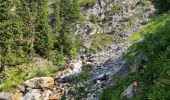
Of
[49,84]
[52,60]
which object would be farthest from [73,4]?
[49,84]

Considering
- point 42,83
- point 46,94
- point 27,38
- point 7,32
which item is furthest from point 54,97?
point 27,38

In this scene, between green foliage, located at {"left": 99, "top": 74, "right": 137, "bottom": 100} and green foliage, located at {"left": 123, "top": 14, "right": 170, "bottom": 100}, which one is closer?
green foliage, located at {"left": 123, "top": 14, "right": 170, "bottom": 100}

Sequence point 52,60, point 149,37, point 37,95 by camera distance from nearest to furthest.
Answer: point 149,37
point 37,95
point 52,60

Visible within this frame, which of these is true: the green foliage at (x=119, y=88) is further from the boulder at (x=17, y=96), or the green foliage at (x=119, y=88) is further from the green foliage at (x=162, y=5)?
the boulder at (x=17, y=96)

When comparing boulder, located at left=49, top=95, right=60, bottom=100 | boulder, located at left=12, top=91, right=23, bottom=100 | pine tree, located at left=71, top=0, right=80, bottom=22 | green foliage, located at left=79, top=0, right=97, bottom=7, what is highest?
green foliage, located at left=79, top=0, right=97, bottom=7

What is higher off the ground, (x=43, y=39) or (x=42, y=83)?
(x=43, y=39)

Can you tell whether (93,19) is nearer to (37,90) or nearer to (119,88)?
(37,90)

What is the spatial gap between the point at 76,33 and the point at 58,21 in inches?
327

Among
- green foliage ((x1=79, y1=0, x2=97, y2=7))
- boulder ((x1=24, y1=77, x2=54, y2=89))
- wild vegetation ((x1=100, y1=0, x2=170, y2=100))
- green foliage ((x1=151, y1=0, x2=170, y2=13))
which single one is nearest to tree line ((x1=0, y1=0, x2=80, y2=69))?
boulder ((x1=24, y1=77, x2=54, y2=89))

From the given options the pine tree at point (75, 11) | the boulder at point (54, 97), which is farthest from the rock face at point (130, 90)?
the pine tree at point (75, 11)

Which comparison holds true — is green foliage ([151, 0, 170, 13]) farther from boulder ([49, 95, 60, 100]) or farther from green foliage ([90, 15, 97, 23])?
green foliage ([90, 15, 97, 23])

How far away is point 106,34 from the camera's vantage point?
94125mm

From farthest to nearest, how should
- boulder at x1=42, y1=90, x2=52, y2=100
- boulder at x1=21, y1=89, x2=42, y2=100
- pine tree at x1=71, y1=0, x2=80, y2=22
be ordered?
pine tree at x1=71, y1=0, x2=80, y2=22 < boulder at x1=21, y1=89, x2=42, y2=100 < boulder at x1=42, y1=90, x2=52, y2=100

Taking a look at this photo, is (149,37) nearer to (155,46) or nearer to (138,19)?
(155,46)
